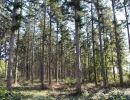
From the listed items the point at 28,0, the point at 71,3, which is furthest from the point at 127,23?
the point at 28,0

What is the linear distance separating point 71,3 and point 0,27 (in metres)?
9.23

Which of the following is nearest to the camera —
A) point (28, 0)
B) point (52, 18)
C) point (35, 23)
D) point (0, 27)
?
point (28, 0)

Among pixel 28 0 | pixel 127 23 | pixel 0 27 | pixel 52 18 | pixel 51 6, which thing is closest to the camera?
pixel 28 0

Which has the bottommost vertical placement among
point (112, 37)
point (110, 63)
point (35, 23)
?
point (110, 63)

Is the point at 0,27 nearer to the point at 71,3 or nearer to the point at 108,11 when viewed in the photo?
the point at 71,3

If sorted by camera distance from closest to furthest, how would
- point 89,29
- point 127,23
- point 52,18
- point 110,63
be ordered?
point 127,23 → point 52,18 → point 89,29 → point 110,63

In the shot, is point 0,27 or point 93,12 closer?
point 0,27

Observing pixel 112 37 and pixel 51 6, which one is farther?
pixel 112 37

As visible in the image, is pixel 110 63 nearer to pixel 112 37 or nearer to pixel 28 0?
pixel 112 37

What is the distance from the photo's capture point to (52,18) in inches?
1029

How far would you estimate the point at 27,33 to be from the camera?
33.7 m

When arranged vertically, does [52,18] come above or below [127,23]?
above

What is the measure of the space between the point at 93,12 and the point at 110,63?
1226 centimetres

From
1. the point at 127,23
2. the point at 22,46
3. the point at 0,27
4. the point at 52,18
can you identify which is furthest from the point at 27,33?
the point at 127,23
